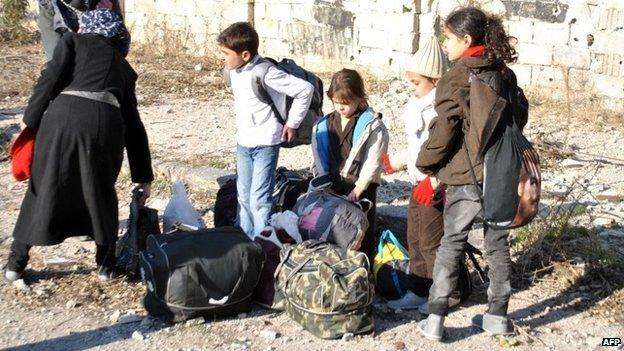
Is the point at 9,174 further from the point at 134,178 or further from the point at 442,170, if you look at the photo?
the point at 442,170

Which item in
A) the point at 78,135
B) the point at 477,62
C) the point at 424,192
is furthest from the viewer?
the point at 78,135

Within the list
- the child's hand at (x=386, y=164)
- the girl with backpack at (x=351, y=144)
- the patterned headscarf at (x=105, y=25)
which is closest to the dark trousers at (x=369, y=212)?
the girl with backpack at (x=351, y=144)

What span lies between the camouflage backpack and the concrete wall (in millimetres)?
5416

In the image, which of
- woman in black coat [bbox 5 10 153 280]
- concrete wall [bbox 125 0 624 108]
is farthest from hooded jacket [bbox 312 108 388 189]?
concrete wall [bbox 125 0 624 108]

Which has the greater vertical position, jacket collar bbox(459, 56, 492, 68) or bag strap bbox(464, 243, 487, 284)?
jacket collar bbox(459, 56, 492, 68)

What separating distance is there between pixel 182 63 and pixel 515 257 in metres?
7.67

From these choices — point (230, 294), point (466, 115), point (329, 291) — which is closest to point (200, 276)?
point (230, 294)

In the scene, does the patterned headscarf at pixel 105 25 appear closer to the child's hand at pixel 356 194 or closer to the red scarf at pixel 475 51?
the child's hand at pixel 356 194

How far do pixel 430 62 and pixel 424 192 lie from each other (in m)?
0.67

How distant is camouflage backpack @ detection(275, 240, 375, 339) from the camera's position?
439 centimetres

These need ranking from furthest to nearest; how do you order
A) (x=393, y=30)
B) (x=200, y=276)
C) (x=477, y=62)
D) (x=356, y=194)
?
(x=393, y=30), (x=356, y=194), (x=200, y=276), (x=477, y=62)

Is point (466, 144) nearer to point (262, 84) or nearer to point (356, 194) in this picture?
point (356, 194)

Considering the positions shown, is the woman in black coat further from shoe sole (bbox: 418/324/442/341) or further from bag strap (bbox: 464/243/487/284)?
bag strap (bbox: 464/243/487/284)

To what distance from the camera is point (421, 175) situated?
15.6 feet
